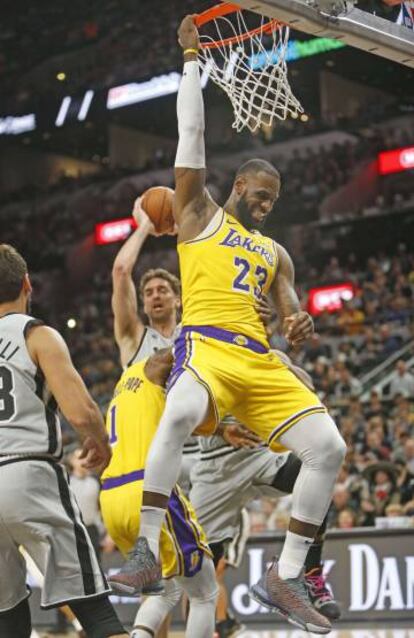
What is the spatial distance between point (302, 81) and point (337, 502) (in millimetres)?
19135

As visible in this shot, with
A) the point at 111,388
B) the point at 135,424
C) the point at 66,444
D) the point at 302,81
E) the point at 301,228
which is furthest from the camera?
the point at 302,81

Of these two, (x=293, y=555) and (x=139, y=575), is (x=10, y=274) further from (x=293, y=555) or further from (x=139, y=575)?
(x=293, y=555)

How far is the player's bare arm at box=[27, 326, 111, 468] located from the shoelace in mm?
1879

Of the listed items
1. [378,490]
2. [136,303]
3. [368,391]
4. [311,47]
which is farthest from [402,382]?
[311,47]

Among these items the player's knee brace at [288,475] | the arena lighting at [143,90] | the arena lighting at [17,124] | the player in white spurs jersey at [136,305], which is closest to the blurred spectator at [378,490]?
the player's knee brace at [288,475]

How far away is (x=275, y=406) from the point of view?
6.06 m

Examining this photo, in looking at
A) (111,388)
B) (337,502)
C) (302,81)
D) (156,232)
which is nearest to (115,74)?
(302,81)

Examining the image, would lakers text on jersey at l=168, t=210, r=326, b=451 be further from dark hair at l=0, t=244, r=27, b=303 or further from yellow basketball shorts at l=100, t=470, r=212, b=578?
dark hair at l=0, t=244, r=27, b=303

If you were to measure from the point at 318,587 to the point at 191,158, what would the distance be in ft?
7.98

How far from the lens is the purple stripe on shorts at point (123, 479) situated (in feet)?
21.7

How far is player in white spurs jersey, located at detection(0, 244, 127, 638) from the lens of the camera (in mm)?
5141

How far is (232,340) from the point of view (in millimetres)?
6117

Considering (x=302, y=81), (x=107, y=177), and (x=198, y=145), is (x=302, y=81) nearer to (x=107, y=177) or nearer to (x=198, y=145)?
(x=107, y=177)

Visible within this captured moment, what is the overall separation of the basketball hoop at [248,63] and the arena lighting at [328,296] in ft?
59.1
